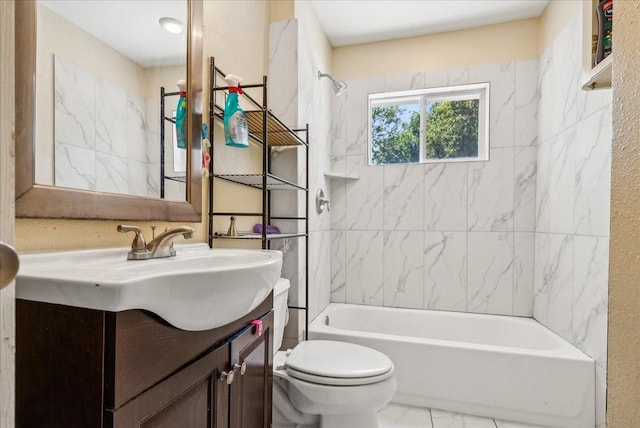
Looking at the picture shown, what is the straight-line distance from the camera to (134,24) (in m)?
1.01

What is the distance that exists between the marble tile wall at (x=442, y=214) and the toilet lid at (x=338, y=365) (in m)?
1.06

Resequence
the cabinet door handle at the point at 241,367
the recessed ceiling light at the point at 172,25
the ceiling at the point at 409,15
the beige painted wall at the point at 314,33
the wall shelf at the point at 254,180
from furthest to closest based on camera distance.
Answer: the ceiling at the point at 409,15 → the beige painted wall at the point at 314,33 → the wall shelf at the point at 254,180 → the recessed ceiling light at the point at 172,25 → the cabinet door handle at the point at 241,367

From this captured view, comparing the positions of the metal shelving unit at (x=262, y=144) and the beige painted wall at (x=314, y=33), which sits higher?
the beige painted wall at (x=314, y=33)

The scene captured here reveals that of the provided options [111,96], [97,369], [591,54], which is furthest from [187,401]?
[591,54]

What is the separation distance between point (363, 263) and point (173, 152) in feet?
5.97

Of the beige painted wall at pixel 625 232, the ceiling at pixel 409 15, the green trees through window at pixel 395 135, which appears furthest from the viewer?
the green trees through window at pixel 395 135

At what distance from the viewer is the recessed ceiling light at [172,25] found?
1.13 m

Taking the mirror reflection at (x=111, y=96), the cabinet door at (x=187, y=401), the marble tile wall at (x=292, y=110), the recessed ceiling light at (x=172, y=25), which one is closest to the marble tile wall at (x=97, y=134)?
the mirror reflection at (x=111, y=96)

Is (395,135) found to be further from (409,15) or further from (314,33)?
(314,33)

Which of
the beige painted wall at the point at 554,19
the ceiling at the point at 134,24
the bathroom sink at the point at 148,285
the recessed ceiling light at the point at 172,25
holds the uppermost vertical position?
the beige painted wall at the point at 554,19

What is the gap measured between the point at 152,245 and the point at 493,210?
229 cm

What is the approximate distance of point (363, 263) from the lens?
8.66 feet

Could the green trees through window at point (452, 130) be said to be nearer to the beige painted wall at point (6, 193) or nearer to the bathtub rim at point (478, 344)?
the bathtub rim at point (478, 344)

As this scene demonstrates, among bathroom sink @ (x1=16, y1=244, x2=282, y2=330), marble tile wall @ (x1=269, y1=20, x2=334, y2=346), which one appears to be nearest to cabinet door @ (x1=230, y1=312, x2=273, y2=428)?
bathroom sink @ (x1=16, y1=244, x2=282, y2=330)
